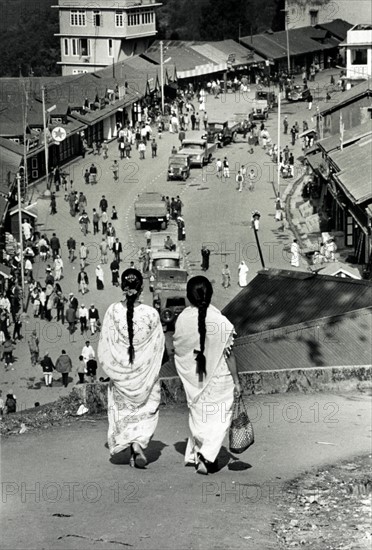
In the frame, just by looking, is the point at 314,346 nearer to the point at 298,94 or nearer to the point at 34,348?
the point at 34,348

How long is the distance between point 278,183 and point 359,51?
49.7 ft

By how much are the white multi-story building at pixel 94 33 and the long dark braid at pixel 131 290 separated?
89.6 metres

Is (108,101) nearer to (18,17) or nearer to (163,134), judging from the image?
(163,134)

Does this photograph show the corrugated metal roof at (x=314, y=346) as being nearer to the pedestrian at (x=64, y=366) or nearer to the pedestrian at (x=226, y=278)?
the pedestrian at (x=64, y=366)

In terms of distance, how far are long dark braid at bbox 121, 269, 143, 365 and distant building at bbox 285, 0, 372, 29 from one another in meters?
99.7

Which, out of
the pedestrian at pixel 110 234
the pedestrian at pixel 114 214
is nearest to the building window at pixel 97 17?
the pedestrian at pixel 114 214

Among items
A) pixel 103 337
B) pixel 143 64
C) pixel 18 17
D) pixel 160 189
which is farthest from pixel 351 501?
pixel 18 17

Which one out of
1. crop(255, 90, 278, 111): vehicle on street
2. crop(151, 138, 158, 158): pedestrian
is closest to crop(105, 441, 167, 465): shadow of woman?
crop(151, 138, 158, 158): pedestrian

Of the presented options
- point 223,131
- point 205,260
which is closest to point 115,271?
point 205,260

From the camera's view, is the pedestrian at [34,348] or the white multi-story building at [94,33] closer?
the pedestrian at [34,348]

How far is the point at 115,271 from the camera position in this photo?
3894 centimetres

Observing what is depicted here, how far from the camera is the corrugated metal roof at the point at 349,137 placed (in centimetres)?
4647

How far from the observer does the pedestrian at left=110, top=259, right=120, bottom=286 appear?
38.4 meters

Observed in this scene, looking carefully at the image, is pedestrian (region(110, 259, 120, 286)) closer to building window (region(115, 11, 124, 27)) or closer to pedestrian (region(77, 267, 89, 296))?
pedestrian (region(77, 267, 89, 296))
